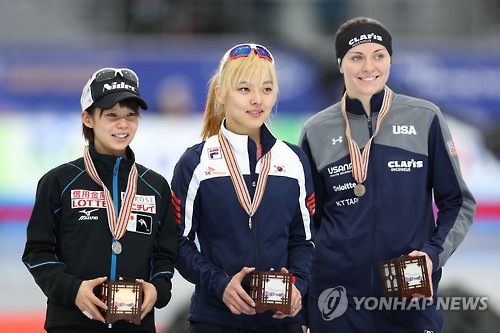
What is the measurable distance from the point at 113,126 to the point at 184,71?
358 inches

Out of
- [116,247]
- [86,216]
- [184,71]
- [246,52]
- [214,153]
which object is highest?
Result: [184,71]

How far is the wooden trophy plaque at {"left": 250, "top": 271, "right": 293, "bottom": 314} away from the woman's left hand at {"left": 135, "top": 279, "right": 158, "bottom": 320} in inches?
14.7

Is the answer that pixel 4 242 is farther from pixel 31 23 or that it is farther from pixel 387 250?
pixel 387 250

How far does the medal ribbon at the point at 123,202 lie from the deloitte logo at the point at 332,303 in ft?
3.08

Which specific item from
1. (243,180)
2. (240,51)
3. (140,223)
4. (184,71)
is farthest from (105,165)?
(184,71)

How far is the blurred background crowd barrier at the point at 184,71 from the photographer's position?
40.2ft

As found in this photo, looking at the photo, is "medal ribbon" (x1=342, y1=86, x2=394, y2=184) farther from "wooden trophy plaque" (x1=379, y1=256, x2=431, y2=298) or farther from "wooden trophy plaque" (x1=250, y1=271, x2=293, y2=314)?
"wooden trophy plaque" (x1=250, y1=271, x2=293, y2=314)

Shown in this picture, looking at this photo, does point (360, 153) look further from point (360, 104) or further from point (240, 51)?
point (240, 51)

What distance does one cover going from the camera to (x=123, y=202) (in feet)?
11.8

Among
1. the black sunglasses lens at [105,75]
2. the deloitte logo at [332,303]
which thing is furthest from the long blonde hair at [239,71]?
the deloitte logo at [332,303]

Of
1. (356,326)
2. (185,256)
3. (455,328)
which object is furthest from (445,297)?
(185,256)

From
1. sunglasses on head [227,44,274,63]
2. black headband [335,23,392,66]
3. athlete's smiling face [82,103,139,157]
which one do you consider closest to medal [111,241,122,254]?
athlete's smiling face [82,103,139,157]

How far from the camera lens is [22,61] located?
12.3m

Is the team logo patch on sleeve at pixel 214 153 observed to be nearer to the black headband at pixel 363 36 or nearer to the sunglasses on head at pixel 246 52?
the sunglasses on head at pixel 246 52
